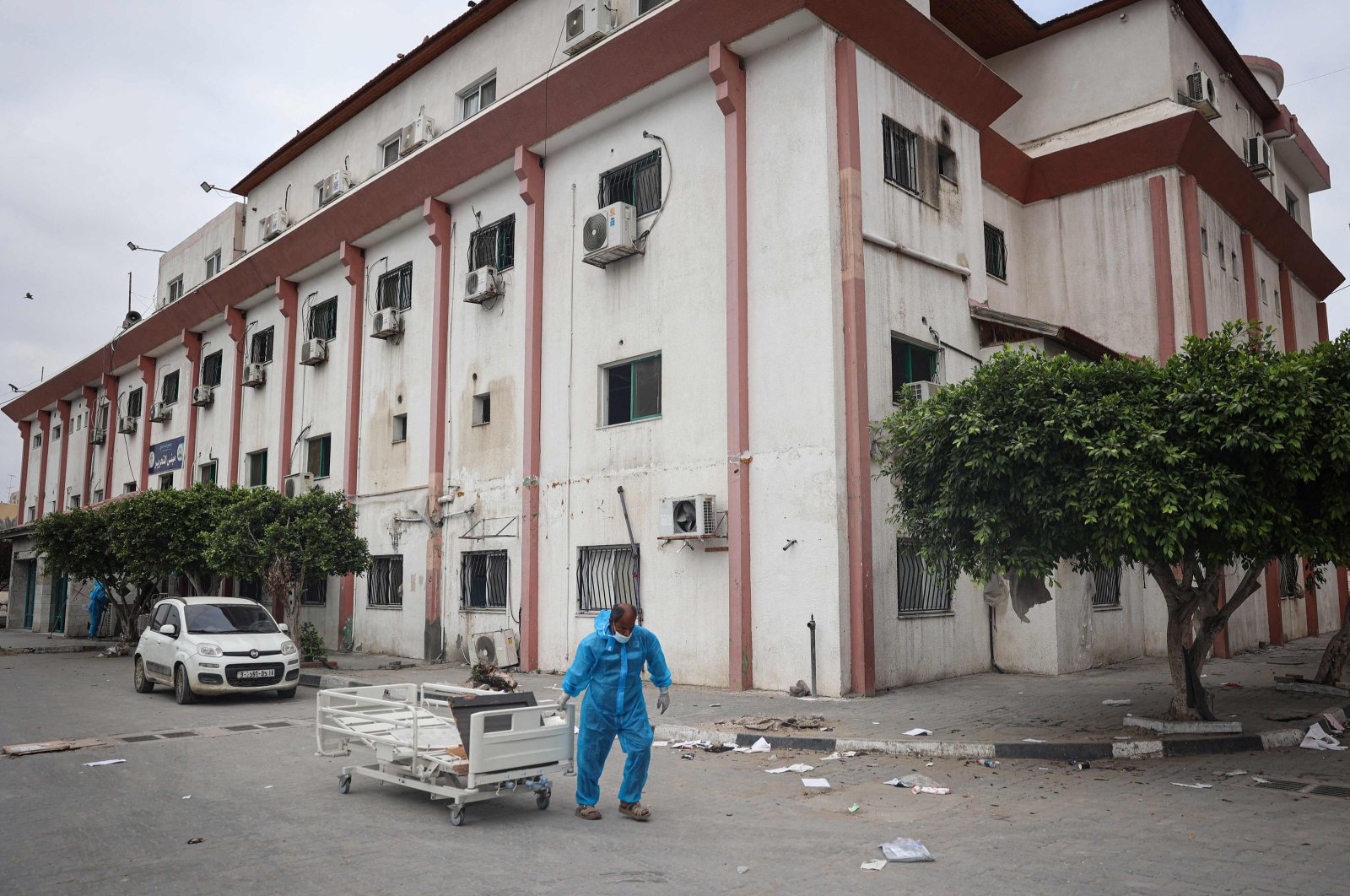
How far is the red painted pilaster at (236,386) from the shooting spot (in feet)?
92.6

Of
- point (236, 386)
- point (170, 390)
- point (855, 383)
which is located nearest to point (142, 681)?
point (855, 383)

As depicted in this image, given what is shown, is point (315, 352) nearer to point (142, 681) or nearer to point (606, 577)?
point (142, 681)

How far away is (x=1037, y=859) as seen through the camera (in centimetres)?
580

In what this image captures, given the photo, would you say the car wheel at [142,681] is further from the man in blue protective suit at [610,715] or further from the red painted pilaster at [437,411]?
the man in blue protective suit at [610,715]

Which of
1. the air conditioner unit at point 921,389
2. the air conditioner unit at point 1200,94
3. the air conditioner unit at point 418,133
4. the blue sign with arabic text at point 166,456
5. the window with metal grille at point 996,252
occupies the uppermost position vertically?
the air conditioner unit at point 418,133

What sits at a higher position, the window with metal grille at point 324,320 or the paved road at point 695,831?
the window with metal grille at point 324,320

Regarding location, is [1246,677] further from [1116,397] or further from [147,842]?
[147,842]

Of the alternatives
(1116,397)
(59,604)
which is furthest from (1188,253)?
(59,604)

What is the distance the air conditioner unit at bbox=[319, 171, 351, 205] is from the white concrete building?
0.31 ft

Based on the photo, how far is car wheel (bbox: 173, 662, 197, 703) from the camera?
1413cm

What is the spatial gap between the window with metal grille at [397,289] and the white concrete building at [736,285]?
15 cm

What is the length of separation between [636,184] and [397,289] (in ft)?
28.0

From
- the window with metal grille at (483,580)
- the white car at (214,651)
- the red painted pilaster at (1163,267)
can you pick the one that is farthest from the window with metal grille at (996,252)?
the white car at (214,651)

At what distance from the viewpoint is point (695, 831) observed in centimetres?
660
